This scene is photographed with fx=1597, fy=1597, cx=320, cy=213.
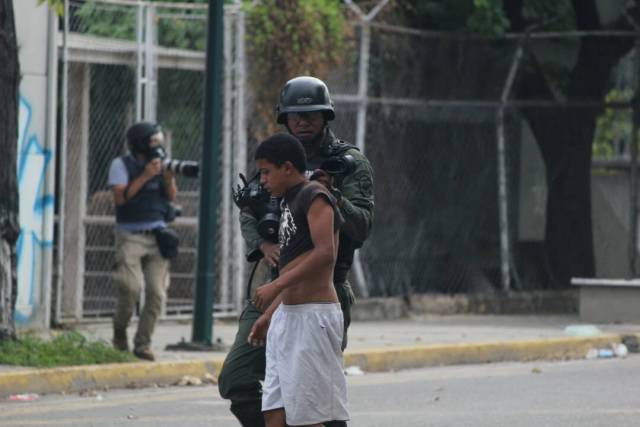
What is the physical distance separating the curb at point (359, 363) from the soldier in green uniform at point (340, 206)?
3.99 m

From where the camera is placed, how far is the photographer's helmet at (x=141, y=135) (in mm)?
11352

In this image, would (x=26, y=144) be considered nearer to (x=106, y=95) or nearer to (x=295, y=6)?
(x=106, y=95)

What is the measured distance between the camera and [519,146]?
17.2 m

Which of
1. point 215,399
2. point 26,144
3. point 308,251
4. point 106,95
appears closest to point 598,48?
point 106,95

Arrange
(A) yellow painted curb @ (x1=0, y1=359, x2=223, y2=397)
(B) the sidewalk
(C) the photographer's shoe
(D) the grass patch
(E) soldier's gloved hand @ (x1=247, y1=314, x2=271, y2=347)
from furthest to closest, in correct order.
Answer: (C) the photographer's shoe < (D) the grass patch < (B) the sidewalk < (A) yellow painted curb @ (x1=0, y1=359, x2=223, y2=397) < (E) soldier's gloved hand @ (x1=247, y1=314, x2=271, y2=347)

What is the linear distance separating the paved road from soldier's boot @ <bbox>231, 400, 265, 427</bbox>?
7.84 feet

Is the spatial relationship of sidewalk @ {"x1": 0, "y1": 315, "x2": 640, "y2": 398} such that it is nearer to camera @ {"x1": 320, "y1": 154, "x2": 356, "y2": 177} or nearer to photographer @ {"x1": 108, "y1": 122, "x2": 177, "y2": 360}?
photographer @ {"x1": 108, "y1": 122, "x2": 177, "y2": 360}

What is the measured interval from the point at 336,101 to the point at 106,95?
2.37m

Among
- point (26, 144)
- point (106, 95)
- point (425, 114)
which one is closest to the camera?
point (26, 144)

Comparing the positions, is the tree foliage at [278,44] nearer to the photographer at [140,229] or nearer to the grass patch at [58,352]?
the photographer at [140,229]

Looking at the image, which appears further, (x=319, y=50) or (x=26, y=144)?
(x=319, y=50)

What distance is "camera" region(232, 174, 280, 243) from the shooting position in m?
6.25

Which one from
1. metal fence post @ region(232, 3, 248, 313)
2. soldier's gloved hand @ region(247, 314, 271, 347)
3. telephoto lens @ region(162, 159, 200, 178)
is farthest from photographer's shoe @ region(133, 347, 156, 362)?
soldier's gloved hand @ region(247, 314, 271, 347)

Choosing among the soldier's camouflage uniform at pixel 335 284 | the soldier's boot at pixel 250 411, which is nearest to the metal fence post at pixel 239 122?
the soldier's camouflage uniform at pixel 335 284
